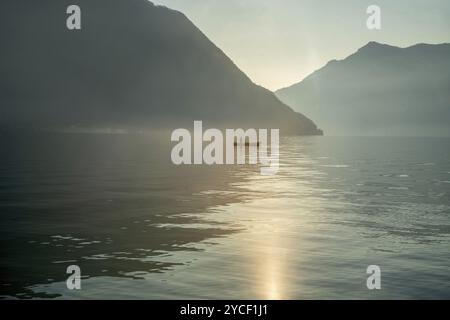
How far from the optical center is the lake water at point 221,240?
25.2 metres

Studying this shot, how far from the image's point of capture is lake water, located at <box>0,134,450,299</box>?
25.2 meters

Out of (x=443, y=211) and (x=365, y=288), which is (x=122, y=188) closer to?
(x=443, y=211)

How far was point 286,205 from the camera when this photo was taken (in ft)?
174

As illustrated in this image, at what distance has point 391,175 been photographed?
303 ft

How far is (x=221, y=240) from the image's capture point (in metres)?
35.5

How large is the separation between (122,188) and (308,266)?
3885 cm
